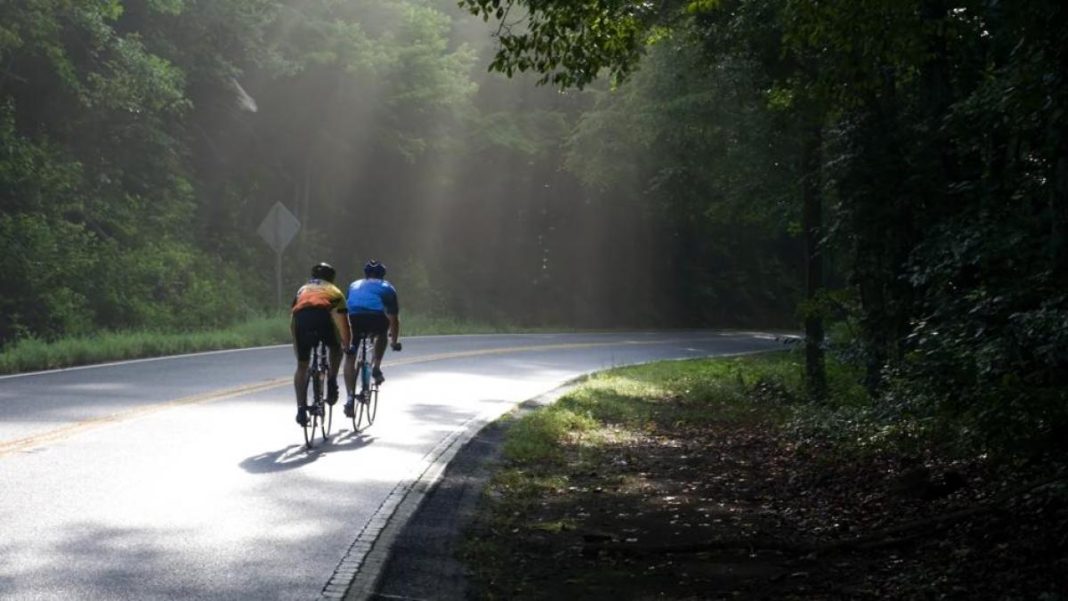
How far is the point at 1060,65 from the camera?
9.15 metres

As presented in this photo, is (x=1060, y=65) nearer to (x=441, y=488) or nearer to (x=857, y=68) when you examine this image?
(x=857, y=68)

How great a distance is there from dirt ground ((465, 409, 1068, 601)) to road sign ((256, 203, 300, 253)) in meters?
22.0

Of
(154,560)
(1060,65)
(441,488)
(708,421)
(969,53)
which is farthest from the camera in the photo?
(708,421)

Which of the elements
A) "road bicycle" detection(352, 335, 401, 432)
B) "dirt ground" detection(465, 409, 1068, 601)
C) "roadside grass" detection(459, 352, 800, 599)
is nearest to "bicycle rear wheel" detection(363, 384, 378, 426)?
"road bicycle" detection(352, 335, 401, 432)

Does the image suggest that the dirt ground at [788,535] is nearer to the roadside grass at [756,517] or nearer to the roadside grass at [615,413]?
the roadside grass at [756,517]

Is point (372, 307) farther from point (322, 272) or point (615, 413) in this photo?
point (615, 413)

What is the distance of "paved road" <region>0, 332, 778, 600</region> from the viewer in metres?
7.59

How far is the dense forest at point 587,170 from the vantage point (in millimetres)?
10484

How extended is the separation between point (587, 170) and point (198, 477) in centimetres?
3273

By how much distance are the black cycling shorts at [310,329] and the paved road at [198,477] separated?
0.97m

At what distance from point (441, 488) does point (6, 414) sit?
602cm

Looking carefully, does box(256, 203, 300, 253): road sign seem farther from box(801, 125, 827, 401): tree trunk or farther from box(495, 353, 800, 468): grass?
box(801, 125, 827, 401): tree trunk

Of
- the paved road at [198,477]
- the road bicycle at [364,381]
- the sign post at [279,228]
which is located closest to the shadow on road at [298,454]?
the paved road at [198,477]

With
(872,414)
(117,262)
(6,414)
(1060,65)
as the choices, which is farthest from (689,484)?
(117,262)
